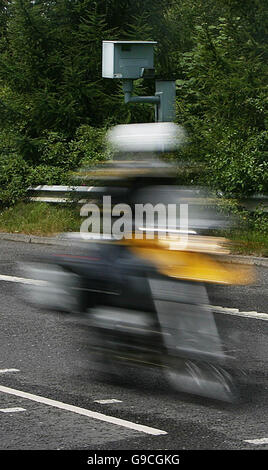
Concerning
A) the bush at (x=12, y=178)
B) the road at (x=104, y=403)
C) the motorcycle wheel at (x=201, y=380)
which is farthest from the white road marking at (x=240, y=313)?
the bush at (x=12, y=178)

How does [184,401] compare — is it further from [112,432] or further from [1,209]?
[1,209]

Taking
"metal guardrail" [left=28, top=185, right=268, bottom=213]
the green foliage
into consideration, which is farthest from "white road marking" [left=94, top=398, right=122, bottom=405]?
the green foliage

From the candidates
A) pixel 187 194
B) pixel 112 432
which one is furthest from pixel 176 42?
pixel 112 432

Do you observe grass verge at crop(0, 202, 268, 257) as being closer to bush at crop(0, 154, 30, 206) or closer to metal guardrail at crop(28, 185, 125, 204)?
metal guardrail at crop(28, 185, 125, 204)

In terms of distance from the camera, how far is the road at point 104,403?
657cm

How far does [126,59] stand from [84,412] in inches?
527

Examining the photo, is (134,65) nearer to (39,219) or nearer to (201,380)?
(39,219)

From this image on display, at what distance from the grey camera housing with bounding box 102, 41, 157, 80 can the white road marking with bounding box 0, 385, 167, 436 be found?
12506mm

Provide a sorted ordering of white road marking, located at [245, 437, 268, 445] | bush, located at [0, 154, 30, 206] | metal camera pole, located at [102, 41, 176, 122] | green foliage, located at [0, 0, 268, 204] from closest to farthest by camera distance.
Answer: white road marking, located at [245, 437, 268, 445], metal camera pole, located at [102, 41, 176, 122], green foliage, located at [0, 0, 268, 204], bush, located at [0, 154, 30, 206]

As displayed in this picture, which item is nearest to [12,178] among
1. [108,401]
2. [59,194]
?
[59,194]

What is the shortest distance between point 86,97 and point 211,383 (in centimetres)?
1659

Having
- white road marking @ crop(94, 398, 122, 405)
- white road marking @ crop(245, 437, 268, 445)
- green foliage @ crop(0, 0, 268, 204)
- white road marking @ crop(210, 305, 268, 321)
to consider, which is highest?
green foliage @ crop(0, 0, 268, 204)

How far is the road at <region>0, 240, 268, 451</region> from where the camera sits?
6.57 meters

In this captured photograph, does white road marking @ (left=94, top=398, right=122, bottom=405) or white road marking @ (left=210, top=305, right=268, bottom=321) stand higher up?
white road marking @ (left=94, top=398, right=122, bottom=405)
